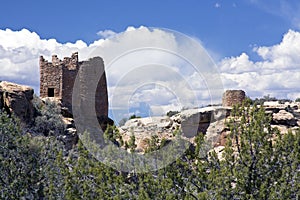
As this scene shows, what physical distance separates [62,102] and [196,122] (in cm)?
809

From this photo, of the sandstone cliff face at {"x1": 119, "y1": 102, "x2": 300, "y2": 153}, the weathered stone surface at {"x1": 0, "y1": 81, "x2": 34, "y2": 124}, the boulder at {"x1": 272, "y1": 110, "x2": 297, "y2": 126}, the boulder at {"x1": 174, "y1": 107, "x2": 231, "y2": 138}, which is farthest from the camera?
the boulder at {"x1": 174, "y1": 107, "x2": 231, "y2": 138}

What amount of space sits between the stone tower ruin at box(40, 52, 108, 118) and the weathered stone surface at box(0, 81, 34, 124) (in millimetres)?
1495

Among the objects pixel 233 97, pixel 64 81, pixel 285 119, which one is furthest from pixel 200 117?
pixel 64 81

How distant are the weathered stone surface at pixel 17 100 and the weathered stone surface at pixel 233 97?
36.7 feet

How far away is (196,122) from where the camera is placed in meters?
28.5

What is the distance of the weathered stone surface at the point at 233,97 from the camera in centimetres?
2778

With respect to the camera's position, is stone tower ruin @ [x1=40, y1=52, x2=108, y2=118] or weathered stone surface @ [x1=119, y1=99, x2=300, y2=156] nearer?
stone tower ruin @ [x1=40, y1=52, x2=108, y2=118]

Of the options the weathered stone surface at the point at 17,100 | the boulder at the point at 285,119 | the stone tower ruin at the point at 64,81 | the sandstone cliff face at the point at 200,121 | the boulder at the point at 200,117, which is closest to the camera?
the weathered stone surface at the point at 17,100

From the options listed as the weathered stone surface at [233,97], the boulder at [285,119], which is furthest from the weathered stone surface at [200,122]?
the weathered stone surface at [233,97]

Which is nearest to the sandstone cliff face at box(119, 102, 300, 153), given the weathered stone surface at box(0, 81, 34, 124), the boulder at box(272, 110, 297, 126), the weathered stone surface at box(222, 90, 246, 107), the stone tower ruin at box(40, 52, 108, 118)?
the boulder at box(272, 110, 297, 126)

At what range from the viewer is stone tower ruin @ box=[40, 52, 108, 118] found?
82.8 ft

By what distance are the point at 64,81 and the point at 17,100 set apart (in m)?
3.48

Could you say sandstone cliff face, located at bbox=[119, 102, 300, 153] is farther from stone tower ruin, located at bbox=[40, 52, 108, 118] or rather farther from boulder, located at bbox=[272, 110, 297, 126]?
stone tower ruin, located at bbox=[40, 52, 108, 118]

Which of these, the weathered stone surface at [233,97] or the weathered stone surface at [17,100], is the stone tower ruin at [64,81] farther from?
the weathered stone surface at [233,97]
